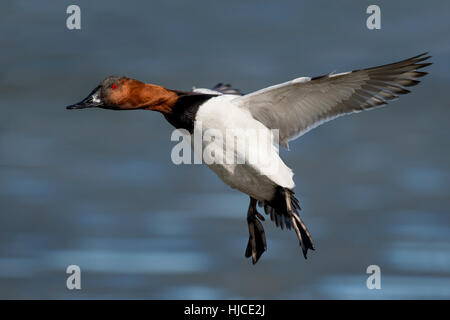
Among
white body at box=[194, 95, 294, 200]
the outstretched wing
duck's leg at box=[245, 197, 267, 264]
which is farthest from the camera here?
duck's leg at box=[245, 197, 267, 264]

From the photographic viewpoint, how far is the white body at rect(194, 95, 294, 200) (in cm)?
498

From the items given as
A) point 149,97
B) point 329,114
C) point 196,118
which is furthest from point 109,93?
point 329,114

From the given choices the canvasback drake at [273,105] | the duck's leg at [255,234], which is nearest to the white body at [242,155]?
the canvasback drake at [273,105]

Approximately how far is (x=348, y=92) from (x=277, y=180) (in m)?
0.84

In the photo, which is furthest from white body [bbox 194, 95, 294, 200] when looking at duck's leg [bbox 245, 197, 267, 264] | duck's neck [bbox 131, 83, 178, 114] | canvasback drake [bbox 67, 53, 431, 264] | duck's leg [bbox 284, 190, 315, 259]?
duck's leg [bbox 245, 197, 267, 264]

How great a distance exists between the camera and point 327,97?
534 cm

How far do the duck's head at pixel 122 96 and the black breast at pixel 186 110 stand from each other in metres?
0.11

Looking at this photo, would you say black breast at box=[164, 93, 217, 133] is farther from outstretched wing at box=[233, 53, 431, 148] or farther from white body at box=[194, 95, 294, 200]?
outstretched wing at box=[233, 53, 431, 148]

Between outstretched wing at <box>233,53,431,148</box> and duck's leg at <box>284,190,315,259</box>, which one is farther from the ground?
outstretched wing at <box>233,53,431,148</box>

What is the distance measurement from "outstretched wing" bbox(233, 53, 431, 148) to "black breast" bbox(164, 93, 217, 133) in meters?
0.26

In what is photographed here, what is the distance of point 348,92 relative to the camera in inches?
211

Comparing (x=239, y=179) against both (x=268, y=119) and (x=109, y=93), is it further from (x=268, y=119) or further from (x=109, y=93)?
(x=109, y=93)

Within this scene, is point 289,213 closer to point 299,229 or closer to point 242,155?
point 299,229

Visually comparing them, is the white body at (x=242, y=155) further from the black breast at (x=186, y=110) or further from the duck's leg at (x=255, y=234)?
the duck's leg at (x=255, y=234)
